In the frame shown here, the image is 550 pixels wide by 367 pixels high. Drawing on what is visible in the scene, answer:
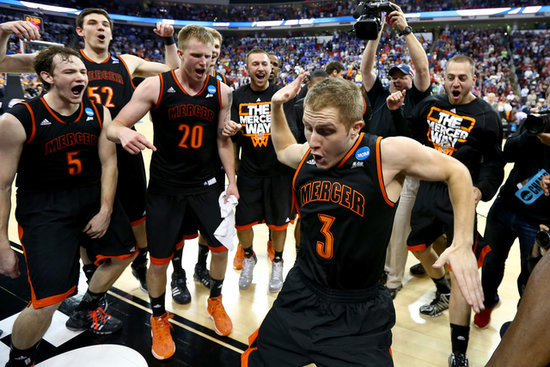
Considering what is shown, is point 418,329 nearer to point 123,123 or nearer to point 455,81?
point 455,81

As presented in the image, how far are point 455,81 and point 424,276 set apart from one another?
91.8 inches

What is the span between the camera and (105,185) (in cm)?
301

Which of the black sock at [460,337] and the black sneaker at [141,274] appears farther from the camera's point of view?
the black sneaker at [141,274]

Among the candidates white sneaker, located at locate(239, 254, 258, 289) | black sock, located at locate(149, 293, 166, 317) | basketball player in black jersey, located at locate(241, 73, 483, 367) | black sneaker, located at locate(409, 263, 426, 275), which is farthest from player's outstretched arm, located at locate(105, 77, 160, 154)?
black sneaker, located at locate(409, 263, 426, 275)

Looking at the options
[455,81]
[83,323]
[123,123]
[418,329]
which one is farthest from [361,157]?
[83,323]

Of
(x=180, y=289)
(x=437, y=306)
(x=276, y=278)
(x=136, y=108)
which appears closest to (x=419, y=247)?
(x=437, y=306)

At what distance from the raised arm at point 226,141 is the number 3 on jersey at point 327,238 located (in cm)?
134

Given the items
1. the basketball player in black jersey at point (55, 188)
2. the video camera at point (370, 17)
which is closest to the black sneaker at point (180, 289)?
the basketball player in black jersey at point (55, 188)

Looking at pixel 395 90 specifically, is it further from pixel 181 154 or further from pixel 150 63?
pixel 150 63

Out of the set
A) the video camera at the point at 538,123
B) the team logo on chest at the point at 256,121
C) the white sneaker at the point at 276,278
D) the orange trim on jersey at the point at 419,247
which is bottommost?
the white sneaker at the point at 276,278

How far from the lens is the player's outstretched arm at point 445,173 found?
1686mm

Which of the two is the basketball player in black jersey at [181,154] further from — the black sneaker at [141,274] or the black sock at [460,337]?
the black sock at [460,337]

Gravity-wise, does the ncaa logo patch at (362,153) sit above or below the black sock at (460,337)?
above

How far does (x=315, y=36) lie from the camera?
30.8 meters
